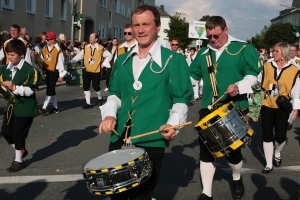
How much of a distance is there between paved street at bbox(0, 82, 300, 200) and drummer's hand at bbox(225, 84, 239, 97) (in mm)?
1407

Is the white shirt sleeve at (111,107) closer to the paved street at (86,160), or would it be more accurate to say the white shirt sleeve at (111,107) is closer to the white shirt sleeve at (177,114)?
the white shirt sleeve at (177,114)

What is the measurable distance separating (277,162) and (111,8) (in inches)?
1938

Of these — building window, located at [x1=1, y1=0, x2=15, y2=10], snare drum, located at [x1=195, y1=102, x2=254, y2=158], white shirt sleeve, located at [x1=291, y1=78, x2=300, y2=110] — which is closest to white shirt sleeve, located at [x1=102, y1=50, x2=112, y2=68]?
white shirt sleeve, located at [x1=291, y1=78, x2=300, y2=110]

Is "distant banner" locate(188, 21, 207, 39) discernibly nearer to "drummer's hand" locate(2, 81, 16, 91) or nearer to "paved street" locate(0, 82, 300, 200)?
"paved street" locate(0, 82, 300, 200)

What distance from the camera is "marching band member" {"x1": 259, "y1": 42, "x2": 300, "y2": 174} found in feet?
22.6

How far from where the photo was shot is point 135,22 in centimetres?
362

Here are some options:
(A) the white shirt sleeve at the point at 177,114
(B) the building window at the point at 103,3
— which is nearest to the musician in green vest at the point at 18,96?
(A) the white shirt sleeve at the point at 177,114

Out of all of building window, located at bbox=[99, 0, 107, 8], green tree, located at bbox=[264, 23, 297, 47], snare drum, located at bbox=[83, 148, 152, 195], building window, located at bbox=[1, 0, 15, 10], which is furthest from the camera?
green tree, located at bbox=[264, 23, 297, 47]

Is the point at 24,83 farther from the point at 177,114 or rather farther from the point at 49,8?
the point at 49,8

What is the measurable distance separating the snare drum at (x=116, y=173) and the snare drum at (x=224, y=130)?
1.46 m

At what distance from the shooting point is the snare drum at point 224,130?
4539mm

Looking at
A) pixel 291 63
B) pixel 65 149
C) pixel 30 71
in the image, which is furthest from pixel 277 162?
pixel 30 71

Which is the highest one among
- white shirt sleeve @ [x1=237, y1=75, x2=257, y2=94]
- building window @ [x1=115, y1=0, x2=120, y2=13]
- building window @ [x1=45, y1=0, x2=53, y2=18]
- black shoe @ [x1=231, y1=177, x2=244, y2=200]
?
building window @ [x1=115, y1=0, x2=120, y2=13]

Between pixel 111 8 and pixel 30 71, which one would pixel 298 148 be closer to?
pixel 30 71
